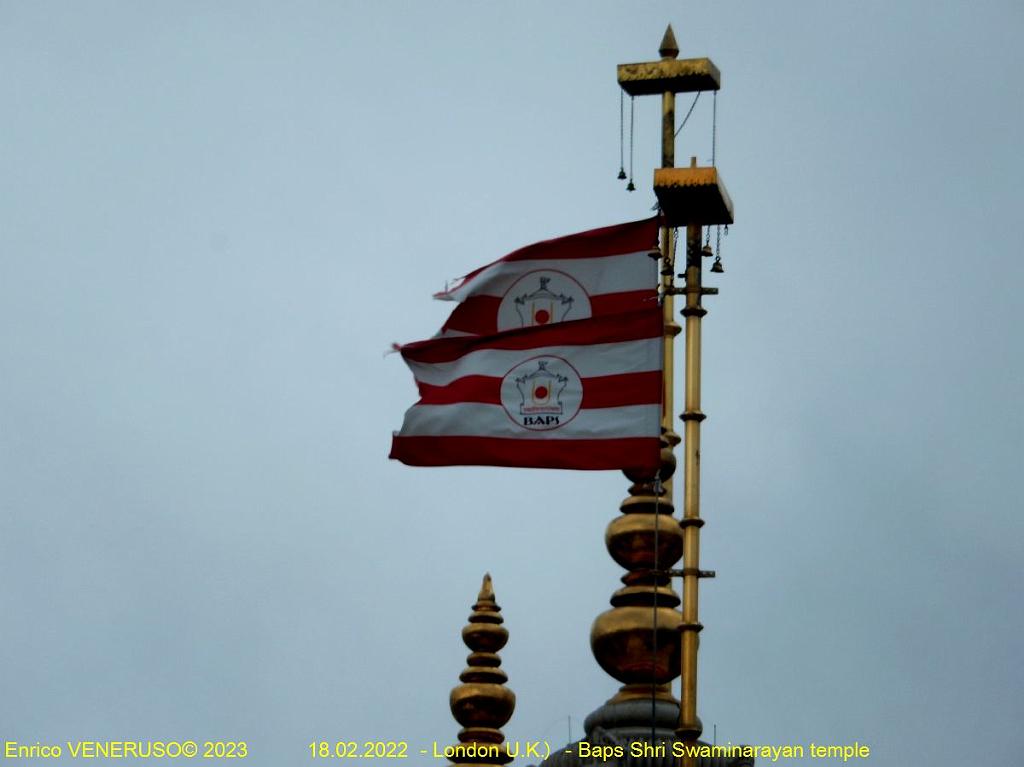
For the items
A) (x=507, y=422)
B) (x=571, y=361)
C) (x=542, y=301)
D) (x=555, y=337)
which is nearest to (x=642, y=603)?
(x=507, y=422)

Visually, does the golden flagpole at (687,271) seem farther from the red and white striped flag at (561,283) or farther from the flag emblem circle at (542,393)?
the flag emblem circle at (542,393)

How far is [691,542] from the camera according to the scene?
4612 cm

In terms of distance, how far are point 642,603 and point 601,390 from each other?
147 inches

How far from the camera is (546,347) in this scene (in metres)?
49.4

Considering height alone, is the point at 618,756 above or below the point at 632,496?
below

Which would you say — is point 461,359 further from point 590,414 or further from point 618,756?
point 618,756

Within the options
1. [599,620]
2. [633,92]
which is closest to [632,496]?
[599,620]

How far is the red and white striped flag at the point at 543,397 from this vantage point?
48.5 m

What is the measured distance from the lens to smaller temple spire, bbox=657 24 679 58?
5034 centimetres

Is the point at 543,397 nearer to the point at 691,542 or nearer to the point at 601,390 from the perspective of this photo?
the point at 601,390

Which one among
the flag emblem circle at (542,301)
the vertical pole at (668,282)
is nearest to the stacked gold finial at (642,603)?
the vertical pole at (668,282)

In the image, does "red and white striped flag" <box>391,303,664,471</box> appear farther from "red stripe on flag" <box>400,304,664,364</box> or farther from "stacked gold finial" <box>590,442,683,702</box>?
"stacked gold finial" <box>590,442,683,702</box>

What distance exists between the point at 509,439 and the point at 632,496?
305 centimetres

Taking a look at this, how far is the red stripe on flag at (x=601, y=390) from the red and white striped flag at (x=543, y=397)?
1cm
